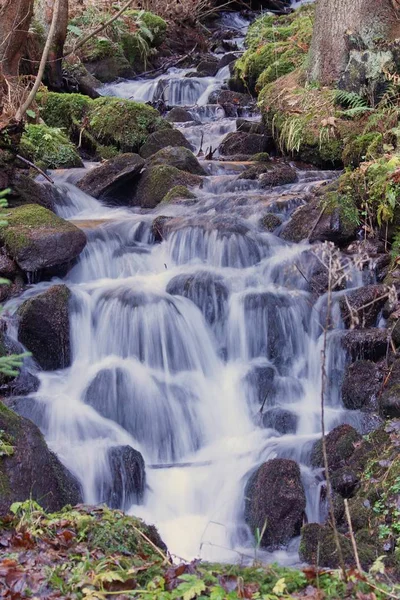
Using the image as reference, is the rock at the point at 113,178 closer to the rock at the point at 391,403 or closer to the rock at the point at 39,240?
the rock at the point at 39,240

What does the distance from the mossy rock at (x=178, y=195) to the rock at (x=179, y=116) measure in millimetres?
5562

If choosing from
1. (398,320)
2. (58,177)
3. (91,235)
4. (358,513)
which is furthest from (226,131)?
(358,513)

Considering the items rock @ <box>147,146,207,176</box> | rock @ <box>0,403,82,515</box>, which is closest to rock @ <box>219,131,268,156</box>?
rock @ <box>147,146,207,176</box>

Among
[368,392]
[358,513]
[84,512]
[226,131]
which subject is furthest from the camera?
[226,131]

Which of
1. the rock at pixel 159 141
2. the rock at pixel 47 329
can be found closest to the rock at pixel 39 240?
the rock at pixel 47 329

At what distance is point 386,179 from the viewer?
320 inches

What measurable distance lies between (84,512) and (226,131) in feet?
37.7

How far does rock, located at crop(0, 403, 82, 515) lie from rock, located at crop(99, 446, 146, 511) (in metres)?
0.44

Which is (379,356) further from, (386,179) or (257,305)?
(386,179)

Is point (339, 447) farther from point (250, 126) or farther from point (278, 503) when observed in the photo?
point (250, 126)

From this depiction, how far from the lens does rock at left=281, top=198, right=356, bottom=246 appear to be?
8398 mm

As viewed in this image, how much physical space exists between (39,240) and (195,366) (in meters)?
2.33

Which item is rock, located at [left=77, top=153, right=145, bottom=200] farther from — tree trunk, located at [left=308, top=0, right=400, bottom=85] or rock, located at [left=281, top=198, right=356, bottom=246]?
tree trunk, located at [left=308, top=0, right=400, bottom=85]

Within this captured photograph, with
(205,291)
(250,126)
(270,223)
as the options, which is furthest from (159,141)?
(205,291)
